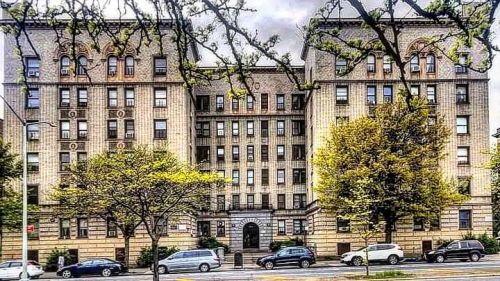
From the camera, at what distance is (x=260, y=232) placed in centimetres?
7562

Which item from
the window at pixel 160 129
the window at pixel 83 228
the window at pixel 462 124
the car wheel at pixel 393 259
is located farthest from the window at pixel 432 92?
the window at pixel 83 228

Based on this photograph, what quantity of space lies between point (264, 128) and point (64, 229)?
2547 cm

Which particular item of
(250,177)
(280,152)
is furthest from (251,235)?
(280,152)

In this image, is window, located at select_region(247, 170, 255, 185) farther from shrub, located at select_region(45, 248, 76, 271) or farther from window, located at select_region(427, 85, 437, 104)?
shrub, located at select_region(45, 248, 76, 271)

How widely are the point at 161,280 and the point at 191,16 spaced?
36804 mm

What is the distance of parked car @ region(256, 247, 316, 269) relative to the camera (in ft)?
159

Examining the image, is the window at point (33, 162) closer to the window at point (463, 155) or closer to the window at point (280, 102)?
the window at point (280, 102)

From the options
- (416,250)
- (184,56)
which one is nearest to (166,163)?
(416,250)

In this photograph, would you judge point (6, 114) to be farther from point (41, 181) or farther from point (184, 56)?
point (184, 56)

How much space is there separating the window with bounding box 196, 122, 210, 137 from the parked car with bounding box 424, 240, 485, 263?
33.0 m

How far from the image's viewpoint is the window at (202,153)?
252 feet

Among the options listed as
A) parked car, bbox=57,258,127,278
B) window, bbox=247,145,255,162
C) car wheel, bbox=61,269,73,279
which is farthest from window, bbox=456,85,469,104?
car wheel, bbox=61,269,73,279

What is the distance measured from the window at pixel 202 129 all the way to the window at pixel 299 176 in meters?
10.3

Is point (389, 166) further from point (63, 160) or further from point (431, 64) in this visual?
point (63, 160)
